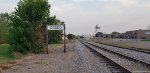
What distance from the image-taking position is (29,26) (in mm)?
34500

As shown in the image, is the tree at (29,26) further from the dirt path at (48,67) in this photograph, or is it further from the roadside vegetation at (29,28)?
the dirt path at (48,67)

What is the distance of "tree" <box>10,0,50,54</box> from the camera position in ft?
110

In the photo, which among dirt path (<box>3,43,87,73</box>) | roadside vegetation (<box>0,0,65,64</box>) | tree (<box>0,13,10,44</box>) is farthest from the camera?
tree (<box>0,13,10,44</box>)

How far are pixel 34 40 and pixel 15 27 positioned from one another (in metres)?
2.67

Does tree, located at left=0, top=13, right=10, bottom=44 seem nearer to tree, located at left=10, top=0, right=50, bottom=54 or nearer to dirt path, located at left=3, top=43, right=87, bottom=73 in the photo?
tree, located at left=10, top=0, right=50, bottom=54

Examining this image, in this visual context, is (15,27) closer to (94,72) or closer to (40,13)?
(40,13)

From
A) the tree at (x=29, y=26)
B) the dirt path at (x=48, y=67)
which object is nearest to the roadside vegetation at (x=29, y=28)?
the tree at (x=29, y=26)

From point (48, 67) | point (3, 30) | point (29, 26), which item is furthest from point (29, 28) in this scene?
point (3, 30)

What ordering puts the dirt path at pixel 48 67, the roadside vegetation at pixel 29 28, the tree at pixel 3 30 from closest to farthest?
the dirt path at pixel 48 67 → the roadside vegetation at pixel 29 28 → the tree at pixel 3 30

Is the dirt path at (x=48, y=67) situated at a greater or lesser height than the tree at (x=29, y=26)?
lesser

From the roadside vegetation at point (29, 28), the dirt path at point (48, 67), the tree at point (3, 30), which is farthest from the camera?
the tree at point (3, 30)

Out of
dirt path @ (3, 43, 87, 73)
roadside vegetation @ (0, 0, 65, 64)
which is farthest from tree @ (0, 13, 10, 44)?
dirt path @ (3, 43, 87, 73)

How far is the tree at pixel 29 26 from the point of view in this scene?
33469 millimetres

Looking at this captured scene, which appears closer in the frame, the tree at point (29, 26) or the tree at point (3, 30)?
the tree at point (29, 26)
